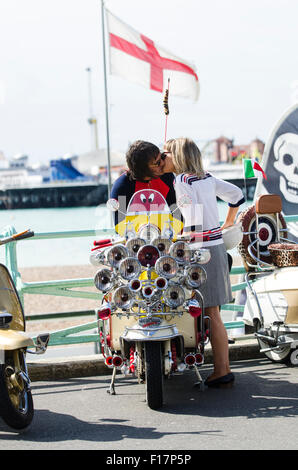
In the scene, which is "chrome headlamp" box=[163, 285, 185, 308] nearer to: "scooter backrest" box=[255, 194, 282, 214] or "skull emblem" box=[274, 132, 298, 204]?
"scooter backrest" box=[255, 194, 282, 214]

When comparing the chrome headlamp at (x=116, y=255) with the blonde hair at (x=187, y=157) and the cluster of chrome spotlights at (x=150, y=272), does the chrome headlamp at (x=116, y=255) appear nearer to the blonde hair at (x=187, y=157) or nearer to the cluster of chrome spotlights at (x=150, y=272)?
the cluster of chrome spotlights at (x=150, y=272)

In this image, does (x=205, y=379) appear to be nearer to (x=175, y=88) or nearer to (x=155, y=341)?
(x=155, y=341)

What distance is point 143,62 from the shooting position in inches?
444

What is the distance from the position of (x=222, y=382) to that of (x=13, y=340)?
174 cm

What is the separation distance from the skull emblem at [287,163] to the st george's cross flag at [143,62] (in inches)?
59.0

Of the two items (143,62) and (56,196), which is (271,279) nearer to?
(143,62)

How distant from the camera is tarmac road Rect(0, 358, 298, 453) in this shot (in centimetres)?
414

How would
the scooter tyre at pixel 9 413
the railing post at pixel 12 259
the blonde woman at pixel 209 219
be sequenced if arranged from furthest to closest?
the railing post at pixel 12 259
the blonde woman at pixel 209 219
the scooter tyre at pixel 9 413

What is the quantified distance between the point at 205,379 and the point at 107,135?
7.13 metres

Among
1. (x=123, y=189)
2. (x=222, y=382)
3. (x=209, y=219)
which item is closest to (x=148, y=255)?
(x=209, y=219)

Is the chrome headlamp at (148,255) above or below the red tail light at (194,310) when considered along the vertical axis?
above

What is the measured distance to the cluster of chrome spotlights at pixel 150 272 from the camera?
4766mm

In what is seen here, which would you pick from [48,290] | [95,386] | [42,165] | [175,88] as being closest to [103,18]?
[175,88]

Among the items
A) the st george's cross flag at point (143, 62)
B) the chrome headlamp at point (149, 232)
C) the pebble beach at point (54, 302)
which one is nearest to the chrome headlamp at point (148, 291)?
the chrome headlamp at point (149, 232)
